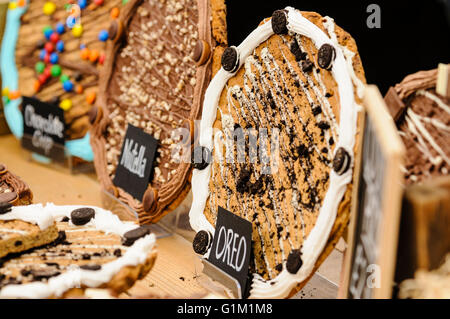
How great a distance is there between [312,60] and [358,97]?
0.17m

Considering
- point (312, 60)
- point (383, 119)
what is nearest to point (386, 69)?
point (312, 60)

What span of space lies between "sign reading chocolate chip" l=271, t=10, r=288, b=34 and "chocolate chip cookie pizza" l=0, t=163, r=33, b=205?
83cm

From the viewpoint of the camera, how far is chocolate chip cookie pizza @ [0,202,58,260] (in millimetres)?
1248

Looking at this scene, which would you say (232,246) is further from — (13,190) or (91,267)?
(13,190)

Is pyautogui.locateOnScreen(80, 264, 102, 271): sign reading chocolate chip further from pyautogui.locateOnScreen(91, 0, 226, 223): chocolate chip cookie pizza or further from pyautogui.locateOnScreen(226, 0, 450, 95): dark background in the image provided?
pyautogui.locateOnScreen(226, 0, 450, 95): dark background

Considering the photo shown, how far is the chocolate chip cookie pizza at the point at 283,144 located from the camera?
1.15m

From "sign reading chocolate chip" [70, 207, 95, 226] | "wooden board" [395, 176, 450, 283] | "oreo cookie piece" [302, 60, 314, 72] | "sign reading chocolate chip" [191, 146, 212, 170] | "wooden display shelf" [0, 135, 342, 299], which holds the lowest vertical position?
"wooden display shelf" [0, 135, 342, 299]

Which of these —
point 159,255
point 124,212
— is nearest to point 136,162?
point 124,212

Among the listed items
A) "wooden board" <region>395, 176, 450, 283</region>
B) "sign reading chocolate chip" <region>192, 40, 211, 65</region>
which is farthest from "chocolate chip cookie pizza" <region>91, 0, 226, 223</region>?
"wooden board" <region>395, 176, 450, 283</region>

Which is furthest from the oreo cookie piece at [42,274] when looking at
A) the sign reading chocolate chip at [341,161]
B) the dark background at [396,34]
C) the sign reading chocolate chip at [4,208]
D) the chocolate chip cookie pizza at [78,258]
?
the dark background at [396,34]

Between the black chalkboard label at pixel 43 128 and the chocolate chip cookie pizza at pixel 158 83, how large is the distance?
0.84ft

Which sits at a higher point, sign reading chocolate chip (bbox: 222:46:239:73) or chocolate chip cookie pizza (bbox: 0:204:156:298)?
sign reading chocolate chip (bbox: 222:46:239:73)

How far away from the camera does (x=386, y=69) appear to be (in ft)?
4.89

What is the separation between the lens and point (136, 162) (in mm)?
1797
